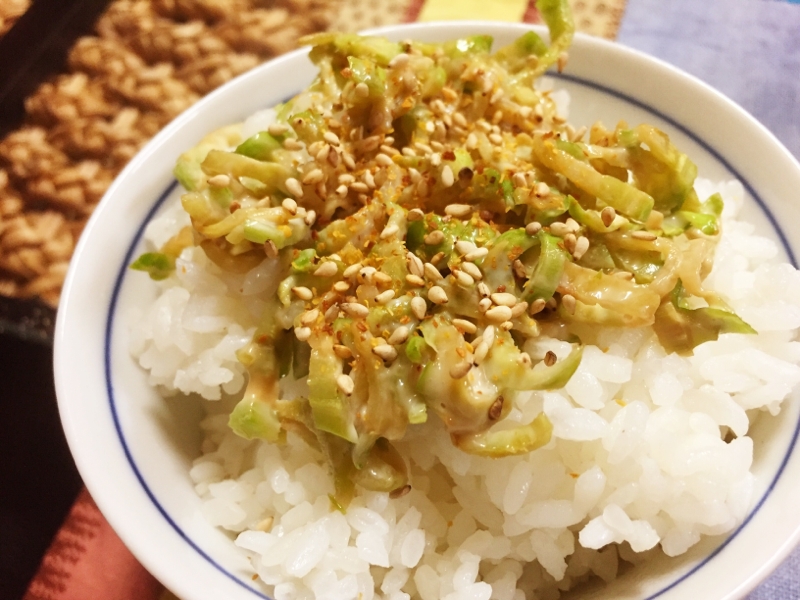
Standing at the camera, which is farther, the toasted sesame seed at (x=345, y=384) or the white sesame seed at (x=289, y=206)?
the white sesame seed at (x=289, y=206)

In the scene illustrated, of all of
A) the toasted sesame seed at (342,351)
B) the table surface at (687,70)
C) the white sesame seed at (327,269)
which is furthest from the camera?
the table surface at (687,70)

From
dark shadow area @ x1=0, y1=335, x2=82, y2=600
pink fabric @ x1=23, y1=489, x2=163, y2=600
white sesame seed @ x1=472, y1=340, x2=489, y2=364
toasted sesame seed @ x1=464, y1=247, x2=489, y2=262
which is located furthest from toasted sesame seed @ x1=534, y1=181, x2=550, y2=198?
dark shadow area @ x1=0, y1=335, x2=82, y2=600

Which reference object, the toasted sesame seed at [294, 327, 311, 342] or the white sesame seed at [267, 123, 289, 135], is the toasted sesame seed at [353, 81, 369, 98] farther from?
the toasted sesame seed at [294, 327, 311, 342]

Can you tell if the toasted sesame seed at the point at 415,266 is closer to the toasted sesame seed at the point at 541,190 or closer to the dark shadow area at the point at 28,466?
the toasted sesame seed at the point at 541,190

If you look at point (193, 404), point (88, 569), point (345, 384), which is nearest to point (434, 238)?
point (345, 384)

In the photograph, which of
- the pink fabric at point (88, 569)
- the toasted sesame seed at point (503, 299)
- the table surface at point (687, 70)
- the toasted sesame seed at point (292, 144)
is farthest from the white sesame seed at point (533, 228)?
the pink fabric at point (88, 569)

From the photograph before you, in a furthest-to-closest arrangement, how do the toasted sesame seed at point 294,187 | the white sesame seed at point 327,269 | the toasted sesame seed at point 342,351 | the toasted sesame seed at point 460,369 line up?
the toasted sesame seed at point 294,187 < the white sesame seed at point 327,269 < the toasted sesame seed at point 342,351 < the toasted sesame seed at point 460,369
